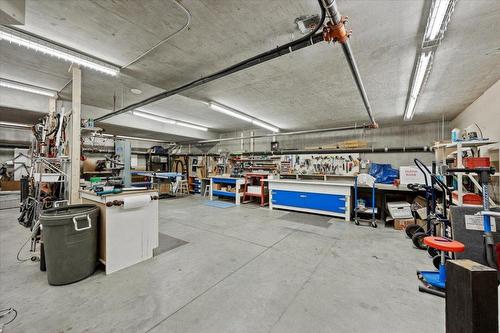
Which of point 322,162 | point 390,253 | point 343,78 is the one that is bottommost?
point 390,253

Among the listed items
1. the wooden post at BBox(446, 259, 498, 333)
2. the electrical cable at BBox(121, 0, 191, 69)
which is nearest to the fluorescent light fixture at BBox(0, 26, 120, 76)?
the electrical cable at BBox(121, 0, 191, 69)

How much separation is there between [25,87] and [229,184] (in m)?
6.08

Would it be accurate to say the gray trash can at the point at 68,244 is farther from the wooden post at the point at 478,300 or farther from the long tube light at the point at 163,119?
the long tube light at the point at 163,119

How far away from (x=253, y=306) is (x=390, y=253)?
7.91 ft

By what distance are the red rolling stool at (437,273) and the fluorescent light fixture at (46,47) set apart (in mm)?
5021

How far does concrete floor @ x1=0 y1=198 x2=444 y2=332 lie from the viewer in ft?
5.25

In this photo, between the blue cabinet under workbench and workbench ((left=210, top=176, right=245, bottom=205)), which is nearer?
the blue cabinet under workbench

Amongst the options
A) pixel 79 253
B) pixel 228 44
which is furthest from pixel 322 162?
pixel 79 253

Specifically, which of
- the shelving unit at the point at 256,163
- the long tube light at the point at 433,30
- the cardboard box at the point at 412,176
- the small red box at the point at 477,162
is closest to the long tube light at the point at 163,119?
the shelving unit at the point at 256,163

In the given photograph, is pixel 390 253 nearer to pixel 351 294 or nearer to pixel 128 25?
pixel 351 294

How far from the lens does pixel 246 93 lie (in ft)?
15.2

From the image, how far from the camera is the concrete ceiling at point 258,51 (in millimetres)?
2182

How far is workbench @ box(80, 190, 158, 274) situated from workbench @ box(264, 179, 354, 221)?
13.1 feet

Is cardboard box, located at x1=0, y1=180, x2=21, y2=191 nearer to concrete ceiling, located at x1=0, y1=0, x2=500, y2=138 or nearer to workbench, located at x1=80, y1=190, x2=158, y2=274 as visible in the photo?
concrete ceiling, located at x1=0, y1=0, x2=500, y2=138
